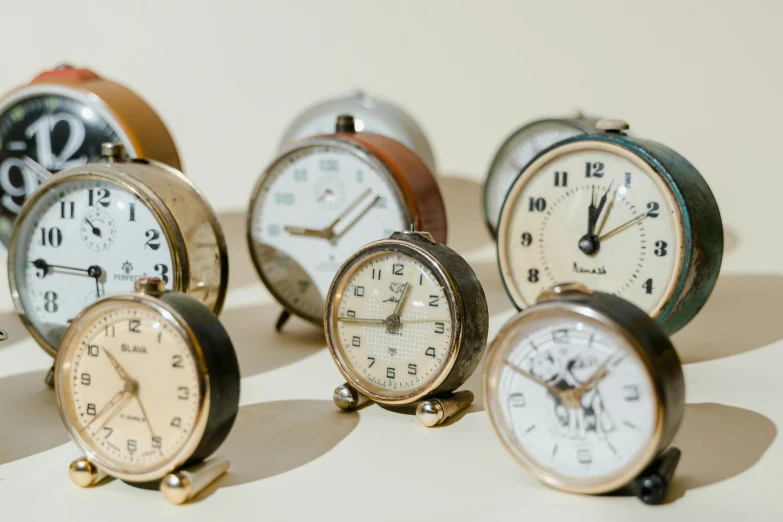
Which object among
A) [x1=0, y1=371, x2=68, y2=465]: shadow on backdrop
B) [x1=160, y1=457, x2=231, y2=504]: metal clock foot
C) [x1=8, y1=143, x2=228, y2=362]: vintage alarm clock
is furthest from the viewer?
[x1=8, y1=143, x2=228, y2=362]: vintage alarm clock

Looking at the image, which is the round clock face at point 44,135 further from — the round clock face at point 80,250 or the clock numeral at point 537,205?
the clock numeral at point 537,205

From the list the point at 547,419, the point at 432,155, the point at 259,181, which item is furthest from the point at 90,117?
the point at 547,419

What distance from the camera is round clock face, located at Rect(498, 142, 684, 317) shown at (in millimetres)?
3535

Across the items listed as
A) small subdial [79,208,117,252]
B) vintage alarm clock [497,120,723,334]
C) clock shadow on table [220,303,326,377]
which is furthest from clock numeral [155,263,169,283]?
vintage alarm clock [497,120,723,334]

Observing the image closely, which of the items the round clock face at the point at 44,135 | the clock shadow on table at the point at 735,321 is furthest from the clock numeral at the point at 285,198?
the clock shadow on table at the point at 735,321

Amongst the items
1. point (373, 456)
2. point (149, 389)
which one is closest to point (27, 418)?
point (149, 389)

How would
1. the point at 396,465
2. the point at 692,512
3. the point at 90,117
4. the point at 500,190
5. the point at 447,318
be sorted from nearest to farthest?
the point at 692,512
the point at 396,465
the point at 447,318
the point at 90,117
the point at 500,190

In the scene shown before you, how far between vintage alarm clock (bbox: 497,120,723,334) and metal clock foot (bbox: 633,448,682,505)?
98 cm

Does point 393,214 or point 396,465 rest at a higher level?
point 393,214

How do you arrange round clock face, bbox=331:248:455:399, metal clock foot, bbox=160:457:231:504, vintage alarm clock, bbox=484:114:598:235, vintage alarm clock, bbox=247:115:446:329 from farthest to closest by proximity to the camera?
vintage alarm clock, bbox=484:114:598:235
vintage alarm clock, bbox=247:115:446:329
round clock face, bbox=331:248:455:399
metal clock foot, bbox=160:457:231:504

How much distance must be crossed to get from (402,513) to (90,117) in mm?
2565

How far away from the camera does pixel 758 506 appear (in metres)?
2.56

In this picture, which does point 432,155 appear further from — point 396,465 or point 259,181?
point 396,465

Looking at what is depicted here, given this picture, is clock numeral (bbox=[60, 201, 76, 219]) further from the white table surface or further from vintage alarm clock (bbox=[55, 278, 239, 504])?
vintage alarm clock (bbox=[55, 278, 239, 504])
